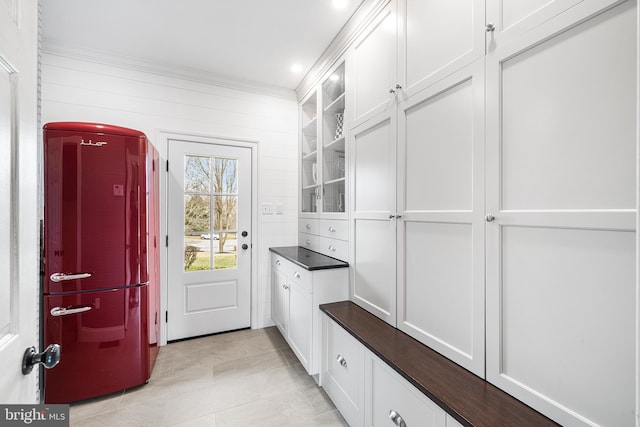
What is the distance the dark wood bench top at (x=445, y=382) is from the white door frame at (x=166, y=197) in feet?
5.45

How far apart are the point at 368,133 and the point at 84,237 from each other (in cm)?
202

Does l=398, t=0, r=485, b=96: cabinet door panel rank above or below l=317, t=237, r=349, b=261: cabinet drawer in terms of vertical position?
above

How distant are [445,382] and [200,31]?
2840mm

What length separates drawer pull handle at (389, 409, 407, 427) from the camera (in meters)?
1.21

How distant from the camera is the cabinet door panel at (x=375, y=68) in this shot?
1.67m

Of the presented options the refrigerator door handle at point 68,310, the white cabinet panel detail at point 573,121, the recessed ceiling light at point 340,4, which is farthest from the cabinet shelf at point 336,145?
the refrigerator door handle at point 68,310

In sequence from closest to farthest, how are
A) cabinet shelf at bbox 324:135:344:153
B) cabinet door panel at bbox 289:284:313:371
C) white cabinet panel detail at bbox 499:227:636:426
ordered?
white cabinet panel detail at bbox 499:227:636:426
cabinet door panel at bbox 289:284:313:371
cabinet shelf at bbox 324:135:344:153

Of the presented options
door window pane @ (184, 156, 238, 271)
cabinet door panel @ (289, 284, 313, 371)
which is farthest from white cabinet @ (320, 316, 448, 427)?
door window pane @ (184, 156, 238, 271)

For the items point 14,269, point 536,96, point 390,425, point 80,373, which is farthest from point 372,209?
point 80,373

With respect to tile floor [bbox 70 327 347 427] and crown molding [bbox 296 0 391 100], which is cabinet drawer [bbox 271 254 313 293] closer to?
tile floor [bbox 70 327 347 427]

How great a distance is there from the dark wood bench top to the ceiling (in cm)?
219

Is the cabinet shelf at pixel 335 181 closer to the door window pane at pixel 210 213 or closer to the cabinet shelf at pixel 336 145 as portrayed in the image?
the cabinet shelf at pixel 336 145

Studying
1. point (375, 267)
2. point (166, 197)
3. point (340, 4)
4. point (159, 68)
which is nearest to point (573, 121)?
point (375, 267)

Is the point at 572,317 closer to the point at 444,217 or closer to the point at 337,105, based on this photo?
the point at 444,217
